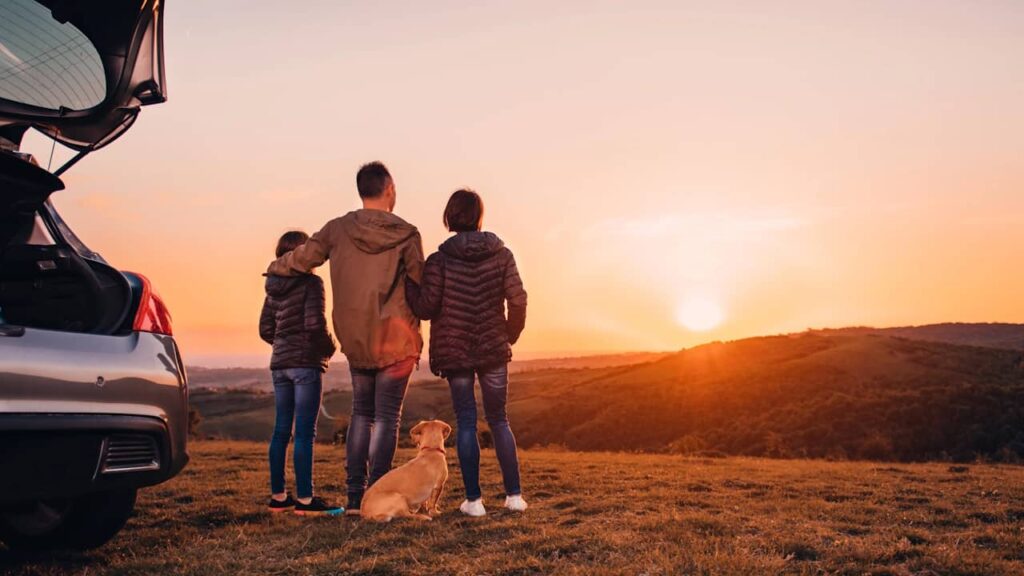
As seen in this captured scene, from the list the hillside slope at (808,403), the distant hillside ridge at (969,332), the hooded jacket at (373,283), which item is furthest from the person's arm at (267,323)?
the distant hillside ridge at (969,332)

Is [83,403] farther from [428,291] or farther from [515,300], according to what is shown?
[515,300]

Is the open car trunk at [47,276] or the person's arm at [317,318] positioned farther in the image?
the person's arm at [317,318]

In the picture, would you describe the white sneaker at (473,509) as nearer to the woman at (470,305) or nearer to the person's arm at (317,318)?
the woman at (470,305)

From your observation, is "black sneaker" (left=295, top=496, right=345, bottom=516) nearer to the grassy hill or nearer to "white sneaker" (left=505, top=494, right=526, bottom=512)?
"white sneaker" (left=505, top=494, right=526, bottom=512)

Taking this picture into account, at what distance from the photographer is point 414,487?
5.95m

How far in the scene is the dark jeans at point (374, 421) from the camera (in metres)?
6.10

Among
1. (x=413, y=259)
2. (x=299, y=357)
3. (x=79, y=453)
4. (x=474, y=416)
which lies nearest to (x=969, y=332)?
(x=474, y=416)

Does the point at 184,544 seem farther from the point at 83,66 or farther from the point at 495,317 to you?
the point at 83,66

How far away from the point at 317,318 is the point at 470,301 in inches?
50.0

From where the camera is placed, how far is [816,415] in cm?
3131

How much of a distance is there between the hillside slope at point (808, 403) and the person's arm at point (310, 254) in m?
17.8

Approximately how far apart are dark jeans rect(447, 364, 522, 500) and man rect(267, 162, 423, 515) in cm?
43

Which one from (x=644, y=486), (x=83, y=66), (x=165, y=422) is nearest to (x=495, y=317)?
(x=165, y=422)

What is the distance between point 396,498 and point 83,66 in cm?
343
